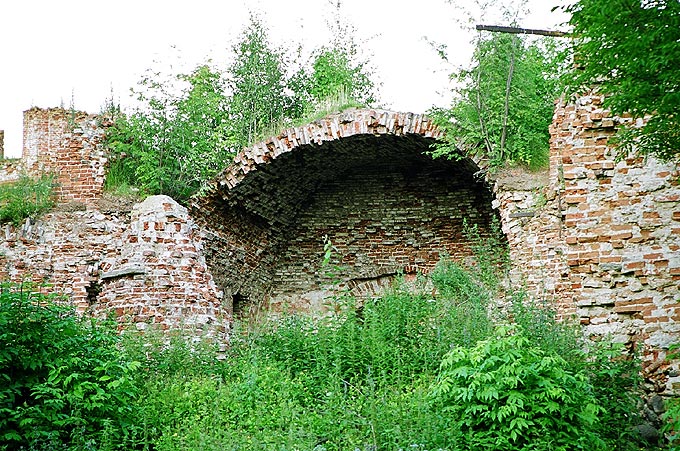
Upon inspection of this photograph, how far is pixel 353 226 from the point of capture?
548 inches

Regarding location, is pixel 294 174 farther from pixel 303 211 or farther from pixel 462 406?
pixel 462 406

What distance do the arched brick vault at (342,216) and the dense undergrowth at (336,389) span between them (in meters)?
3.97

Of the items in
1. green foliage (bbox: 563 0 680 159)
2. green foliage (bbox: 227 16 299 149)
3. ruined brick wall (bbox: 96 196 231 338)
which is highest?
green foliage (bbox: 227 16 299 149)

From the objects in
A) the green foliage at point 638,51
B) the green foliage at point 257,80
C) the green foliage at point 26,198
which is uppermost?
the green foliage at point 257,80

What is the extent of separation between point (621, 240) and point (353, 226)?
273 inches

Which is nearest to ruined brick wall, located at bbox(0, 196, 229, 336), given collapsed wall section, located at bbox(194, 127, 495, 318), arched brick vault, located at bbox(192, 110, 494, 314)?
arched brick vault, located at bbox(192, 110, 494, 314)

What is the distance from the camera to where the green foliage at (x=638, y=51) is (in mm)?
5816

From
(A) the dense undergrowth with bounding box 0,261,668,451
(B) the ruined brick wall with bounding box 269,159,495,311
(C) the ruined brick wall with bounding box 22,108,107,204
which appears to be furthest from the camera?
(B) the ruined brick wall with bounding box 269,159,495,311

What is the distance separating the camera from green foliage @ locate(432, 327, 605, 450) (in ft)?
19.3

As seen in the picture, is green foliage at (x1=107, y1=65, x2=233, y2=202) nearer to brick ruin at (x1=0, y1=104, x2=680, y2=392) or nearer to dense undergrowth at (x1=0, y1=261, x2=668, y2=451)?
brick ruin at (x1=0, y1=104, x2=680, y2=392)

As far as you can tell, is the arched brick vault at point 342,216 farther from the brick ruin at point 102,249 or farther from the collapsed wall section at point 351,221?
the brick ruin at point 102,249

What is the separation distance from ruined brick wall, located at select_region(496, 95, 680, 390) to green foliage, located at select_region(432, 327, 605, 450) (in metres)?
1.32

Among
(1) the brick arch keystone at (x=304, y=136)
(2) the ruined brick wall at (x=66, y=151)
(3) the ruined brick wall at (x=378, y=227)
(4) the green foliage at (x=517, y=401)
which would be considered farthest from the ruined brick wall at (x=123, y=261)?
(4) the green foliage at (x=517, y=401)

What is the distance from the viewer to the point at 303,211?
14.0m
